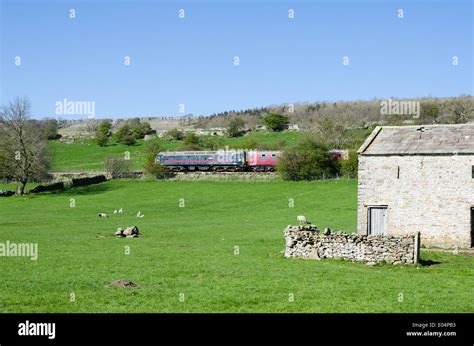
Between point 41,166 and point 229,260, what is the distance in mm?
51197

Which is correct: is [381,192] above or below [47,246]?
above

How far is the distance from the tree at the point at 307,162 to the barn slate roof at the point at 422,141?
3560 cm

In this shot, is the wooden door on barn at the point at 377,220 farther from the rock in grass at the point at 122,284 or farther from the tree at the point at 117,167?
the tree at the point at 117,167

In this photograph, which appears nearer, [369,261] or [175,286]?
[175,286]

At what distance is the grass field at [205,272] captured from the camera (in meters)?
19.3

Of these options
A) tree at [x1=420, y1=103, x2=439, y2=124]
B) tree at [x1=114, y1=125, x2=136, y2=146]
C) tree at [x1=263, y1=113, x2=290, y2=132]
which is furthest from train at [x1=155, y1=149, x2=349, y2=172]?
tree at [x1=263, y1=113, x2=290, y2=132]

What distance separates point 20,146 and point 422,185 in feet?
170

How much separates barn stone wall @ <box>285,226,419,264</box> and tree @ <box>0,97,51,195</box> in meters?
50.0

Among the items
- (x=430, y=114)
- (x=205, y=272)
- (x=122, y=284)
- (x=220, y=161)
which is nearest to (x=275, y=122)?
(x=430, y=114)
